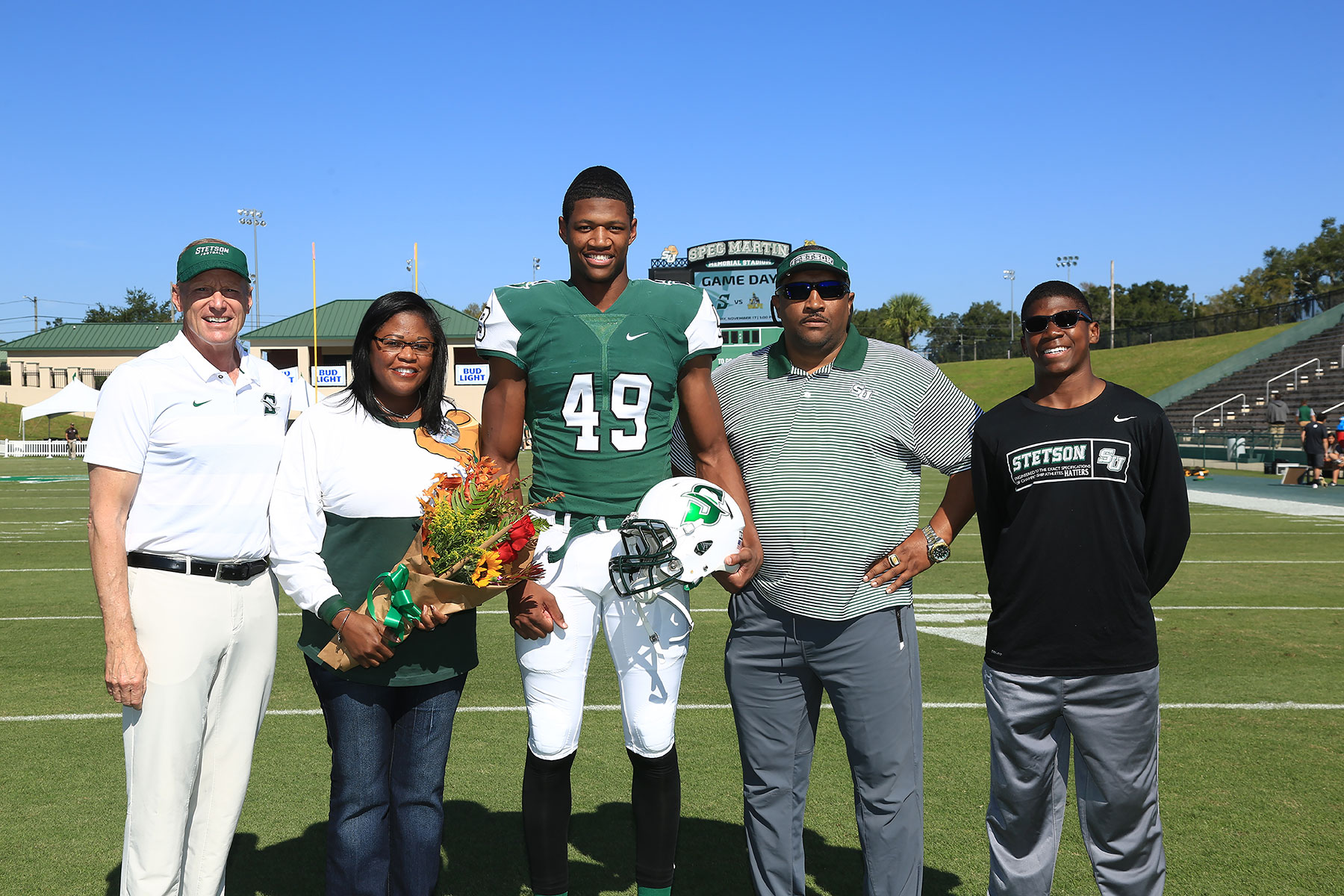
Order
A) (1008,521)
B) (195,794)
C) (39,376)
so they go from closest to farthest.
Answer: (195,794), (1008,521), (39,376)

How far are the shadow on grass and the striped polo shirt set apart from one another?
4.10 ft

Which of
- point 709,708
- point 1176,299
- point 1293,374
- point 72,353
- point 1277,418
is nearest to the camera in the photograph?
point 709,708

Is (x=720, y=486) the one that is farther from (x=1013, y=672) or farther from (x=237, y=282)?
(x=237, y=282)

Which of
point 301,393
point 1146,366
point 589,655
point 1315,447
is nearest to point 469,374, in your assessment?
point 1146,366

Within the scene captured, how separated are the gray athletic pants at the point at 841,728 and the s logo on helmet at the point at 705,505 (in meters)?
0.40

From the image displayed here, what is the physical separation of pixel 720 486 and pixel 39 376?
69923 millimetres

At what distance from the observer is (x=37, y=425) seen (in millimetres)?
52562

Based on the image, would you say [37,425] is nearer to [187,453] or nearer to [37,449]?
[37,449]

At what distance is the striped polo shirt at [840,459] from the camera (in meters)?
3.18

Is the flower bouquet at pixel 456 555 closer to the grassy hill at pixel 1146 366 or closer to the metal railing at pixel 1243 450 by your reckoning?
the metal railing at pixel 1243 450

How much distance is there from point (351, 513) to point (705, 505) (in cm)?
107

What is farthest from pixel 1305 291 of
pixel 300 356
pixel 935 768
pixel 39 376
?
pixel 39 376

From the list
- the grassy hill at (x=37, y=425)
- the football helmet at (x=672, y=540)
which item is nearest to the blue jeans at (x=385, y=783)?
the football helmet at (x=672, y=540)

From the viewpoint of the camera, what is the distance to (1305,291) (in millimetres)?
62531
